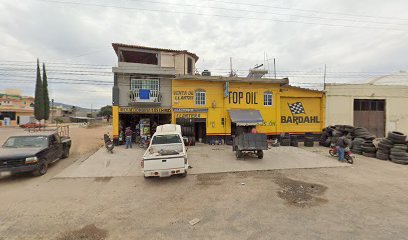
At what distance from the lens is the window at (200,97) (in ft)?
54.8

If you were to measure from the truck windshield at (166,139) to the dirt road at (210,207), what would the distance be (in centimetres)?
→ 204

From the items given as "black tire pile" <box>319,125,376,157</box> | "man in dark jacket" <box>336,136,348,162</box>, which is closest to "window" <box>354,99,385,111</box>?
"black tire pile" <box>319,125,376,157</box>

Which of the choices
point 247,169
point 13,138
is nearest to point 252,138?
point 247,169

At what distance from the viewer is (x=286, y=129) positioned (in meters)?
18.0

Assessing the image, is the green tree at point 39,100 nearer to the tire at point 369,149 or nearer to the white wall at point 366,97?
the white wall at point 366,97

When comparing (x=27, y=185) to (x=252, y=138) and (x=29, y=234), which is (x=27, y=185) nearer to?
(x=29, y=234)

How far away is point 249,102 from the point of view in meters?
17.2

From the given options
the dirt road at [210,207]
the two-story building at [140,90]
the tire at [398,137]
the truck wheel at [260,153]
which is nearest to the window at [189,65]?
the two-story building at [140,90]

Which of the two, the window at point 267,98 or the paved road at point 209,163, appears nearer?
the paved road at point 209,163

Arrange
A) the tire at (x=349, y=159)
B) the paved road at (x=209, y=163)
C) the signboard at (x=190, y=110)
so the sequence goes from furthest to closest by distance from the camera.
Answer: the signboard at (x=190, y=110)
the tire at (x=349, y=159)
the paved road at (x=209, y=163)

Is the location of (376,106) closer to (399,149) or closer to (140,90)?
(399,149)

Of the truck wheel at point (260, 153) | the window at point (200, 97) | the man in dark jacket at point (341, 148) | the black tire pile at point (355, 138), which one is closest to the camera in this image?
the man in dark jacket at point (341, 148)

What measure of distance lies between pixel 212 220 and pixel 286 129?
15.4 m

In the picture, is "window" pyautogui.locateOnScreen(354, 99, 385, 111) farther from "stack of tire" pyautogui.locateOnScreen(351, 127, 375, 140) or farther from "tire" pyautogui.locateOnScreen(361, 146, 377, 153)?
"tire" pyautogui.locateOnScreen(361, 146, 377, 153)
